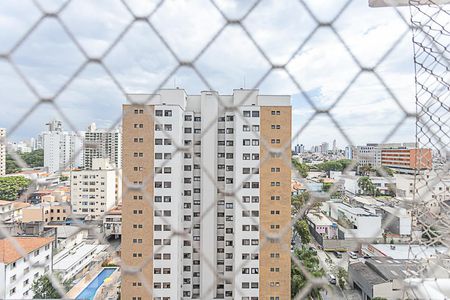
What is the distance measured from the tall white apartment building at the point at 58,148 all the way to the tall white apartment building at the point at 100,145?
0.07 feet

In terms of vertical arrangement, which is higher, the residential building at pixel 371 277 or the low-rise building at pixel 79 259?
the low-rise building at pixel 79 259

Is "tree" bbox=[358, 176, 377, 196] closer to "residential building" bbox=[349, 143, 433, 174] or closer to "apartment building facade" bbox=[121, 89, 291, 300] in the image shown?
"residential building" bbox=[349, 143, 433, 174]

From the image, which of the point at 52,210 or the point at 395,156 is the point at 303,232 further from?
the point at 395,156

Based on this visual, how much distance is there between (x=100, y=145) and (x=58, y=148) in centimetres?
9

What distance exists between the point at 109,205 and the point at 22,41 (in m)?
0.45

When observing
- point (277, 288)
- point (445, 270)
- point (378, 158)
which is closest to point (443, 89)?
point (378, 158)

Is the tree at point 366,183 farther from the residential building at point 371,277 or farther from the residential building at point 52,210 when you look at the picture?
the residential building at point 371,277

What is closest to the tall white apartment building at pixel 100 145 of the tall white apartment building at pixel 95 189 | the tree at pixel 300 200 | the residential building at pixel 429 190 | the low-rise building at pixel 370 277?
the tall white apartment building at pixel 95 189

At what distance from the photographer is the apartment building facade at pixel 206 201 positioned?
1550 millimetres

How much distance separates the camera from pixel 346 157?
512 millimetres

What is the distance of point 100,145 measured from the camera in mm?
495

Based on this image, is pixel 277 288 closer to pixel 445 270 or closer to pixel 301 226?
pixel 301 226

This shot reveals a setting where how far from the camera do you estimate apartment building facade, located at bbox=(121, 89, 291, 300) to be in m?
1.55

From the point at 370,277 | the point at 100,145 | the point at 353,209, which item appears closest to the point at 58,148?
the point at 100,145
